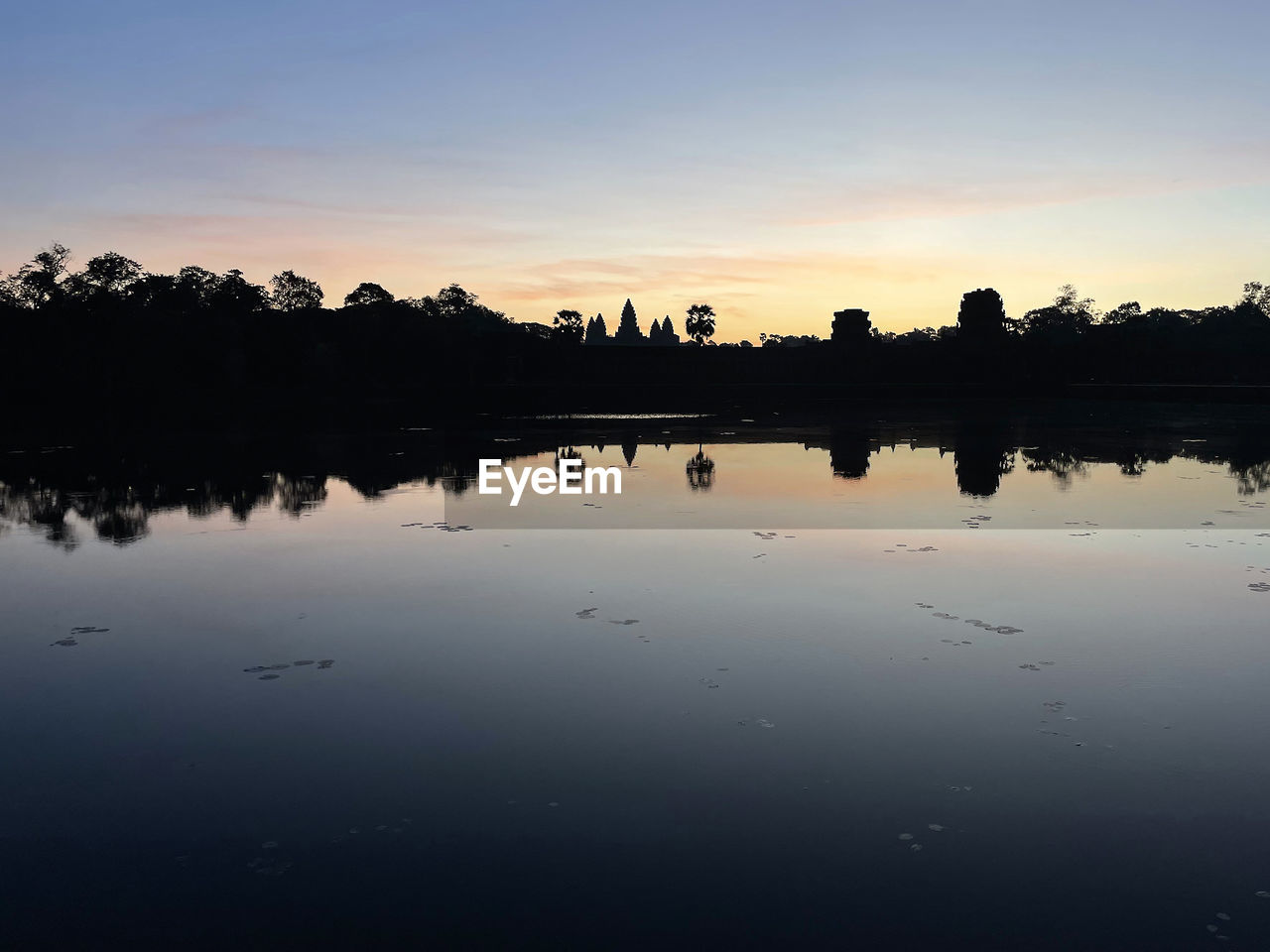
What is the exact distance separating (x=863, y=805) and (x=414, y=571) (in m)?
9.83

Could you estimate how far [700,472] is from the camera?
95.5ft

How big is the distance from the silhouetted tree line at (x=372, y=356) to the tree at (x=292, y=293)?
22cm

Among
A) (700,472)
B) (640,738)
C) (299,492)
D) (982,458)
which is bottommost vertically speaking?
(640,738)

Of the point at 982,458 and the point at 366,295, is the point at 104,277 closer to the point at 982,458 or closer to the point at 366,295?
the point at 366,295

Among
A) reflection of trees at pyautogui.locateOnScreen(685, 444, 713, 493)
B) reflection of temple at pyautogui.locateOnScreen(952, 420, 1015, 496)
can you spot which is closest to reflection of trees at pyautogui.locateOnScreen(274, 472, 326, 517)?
reflection of trees at pyautogui.locateOnScreen(685, 444, 713, 493)

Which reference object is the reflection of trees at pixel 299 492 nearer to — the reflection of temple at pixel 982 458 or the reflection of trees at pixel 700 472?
the reflection of trees at pixel 700 472

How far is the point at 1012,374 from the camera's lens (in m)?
142

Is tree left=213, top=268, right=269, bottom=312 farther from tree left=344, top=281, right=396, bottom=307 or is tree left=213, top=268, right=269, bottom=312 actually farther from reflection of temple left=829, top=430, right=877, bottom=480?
reflection of temple left=829, top=430, right=877, bottom=480

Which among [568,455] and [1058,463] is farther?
[568,455]

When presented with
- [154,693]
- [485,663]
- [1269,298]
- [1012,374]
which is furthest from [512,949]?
[1269,298]

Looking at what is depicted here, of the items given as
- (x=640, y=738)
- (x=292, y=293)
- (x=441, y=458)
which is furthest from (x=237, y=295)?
(x=640, y=738)

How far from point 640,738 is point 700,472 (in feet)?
68.0

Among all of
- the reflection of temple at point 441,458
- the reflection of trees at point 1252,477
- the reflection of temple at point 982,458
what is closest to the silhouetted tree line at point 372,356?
the reflection of temple at point 441,458

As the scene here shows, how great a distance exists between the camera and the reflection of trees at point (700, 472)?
84.6 feet
